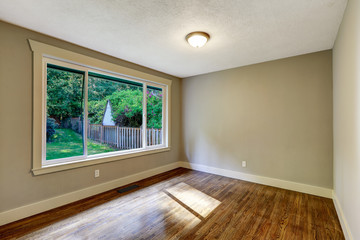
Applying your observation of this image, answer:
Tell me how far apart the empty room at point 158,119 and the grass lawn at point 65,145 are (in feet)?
0.06

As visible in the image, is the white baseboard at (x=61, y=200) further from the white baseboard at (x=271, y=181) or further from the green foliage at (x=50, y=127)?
the white baseboard at (x=271, y=181)

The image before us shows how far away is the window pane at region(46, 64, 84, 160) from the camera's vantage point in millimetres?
2639

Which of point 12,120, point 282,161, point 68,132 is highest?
point 12,120

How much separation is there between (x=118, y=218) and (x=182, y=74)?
3.47 meters

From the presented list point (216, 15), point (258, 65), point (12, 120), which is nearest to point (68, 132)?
point (12, 120)

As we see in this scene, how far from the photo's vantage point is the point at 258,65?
3.63 m

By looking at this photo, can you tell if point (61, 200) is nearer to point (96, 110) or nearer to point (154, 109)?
point (96, 110)

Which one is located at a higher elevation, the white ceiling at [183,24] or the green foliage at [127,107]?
the white ceiling at [183,24]

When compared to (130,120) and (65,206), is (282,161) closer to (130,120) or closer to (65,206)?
(130,120)

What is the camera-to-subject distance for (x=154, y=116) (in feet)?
14.3

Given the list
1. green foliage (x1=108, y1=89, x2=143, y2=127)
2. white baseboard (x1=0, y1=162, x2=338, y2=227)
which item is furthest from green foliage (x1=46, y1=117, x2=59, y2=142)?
green foliage (x1=108, y1=89, x2=143, y2=127)

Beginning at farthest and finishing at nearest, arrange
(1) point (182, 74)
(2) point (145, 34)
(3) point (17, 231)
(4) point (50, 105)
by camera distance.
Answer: (1) point (182, 74) → (4) point (50, 105) → (2) point (145, 34) → (3) point (17, 231)

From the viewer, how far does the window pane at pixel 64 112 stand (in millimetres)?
2639

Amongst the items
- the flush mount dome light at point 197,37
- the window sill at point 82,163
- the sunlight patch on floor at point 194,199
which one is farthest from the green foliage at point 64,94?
the sunlight patch on floor at point 194,199
